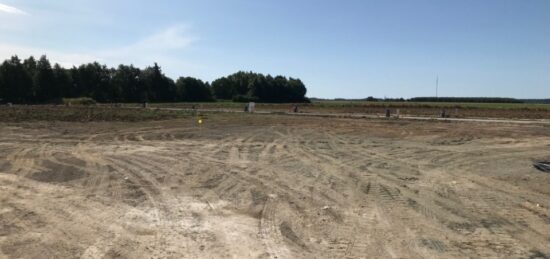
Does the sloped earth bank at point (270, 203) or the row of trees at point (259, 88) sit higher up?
the row of trees at point (259, 88)

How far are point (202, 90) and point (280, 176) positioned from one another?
10949 cm

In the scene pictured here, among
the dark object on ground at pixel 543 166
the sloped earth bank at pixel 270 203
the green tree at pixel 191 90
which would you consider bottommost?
the sloped earth bank at pixel 270 203

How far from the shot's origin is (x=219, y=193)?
9.78m

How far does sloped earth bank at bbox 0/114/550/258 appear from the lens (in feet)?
20.7

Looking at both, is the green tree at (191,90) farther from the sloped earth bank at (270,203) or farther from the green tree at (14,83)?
the sloped earth bank at (270,203)

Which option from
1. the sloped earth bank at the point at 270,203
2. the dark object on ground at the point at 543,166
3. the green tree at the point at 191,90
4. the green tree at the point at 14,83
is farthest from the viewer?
the green tree at the point at 191,90

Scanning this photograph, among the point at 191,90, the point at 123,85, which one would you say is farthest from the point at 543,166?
the point at 191,90

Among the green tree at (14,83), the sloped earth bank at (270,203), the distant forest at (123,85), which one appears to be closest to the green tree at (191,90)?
the distant forest at (123,85)

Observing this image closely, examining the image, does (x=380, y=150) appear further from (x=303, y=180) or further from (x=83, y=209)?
(x=83, y=209)

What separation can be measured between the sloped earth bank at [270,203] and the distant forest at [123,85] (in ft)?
263

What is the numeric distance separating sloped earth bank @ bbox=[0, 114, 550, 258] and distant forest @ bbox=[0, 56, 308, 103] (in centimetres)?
8011

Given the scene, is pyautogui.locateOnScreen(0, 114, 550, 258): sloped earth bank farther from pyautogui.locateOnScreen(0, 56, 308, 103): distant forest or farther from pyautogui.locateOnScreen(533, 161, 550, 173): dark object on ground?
pyautogui.locateOnScreen(0, 56, 308, 103): distant forest

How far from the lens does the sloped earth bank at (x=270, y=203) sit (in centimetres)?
631

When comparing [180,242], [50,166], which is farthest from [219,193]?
[50,166]
